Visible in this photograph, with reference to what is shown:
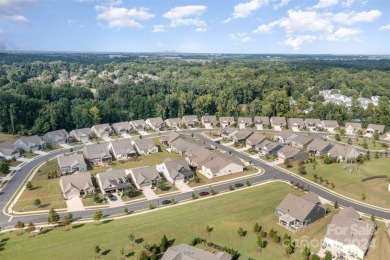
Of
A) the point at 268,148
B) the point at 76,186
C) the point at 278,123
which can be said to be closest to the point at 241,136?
the point at 268,148

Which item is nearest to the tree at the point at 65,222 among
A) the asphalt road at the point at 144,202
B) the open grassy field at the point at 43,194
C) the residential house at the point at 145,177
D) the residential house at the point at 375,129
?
the asphalt road at the point at 144,202

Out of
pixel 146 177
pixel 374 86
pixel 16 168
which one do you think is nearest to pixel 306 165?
pixel 146 177

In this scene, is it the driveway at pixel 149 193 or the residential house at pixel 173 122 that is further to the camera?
the residential house at pixel 173 122

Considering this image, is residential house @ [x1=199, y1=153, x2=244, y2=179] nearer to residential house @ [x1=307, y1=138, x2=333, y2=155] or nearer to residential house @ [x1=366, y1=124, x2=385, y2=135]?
residential house @ [x1=307, y1=138, x2=333, y2=155]

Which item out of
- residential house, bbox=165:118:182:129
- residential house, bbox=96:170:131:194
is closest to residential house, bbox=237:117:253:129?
residential house, bbox=165:118:182:129

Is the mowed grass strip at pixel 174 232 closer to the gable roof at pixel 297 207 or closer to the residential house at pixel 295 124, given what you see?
the gable roof at pixel 297 207
